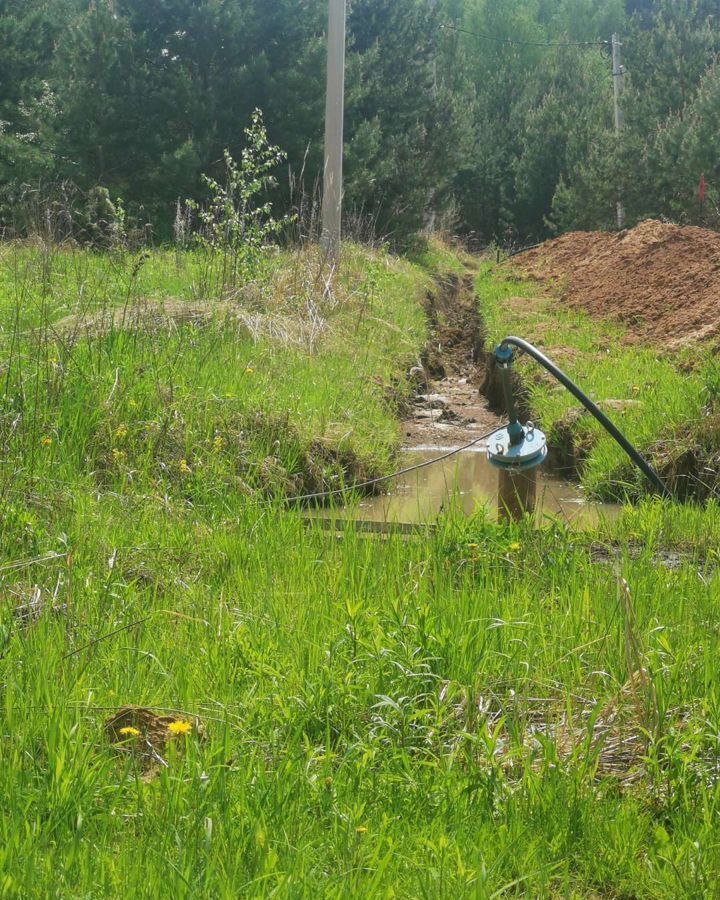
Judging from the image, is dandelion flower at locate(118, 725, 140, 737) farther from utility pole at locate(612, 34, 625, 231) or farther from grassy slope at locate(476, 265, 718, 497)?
utility pole at locate(612, 34, 625, 231)

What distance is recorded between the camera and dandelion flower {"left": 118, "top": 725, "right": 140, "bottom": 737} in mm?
2475

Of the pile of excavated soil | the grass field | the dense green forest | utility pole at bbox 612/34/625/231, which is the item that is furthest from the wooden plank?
utility pole at bbox 612/34/625/231

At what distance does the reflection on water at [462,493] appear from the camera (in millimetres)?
6367

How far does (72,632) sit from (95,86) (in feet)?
76.0

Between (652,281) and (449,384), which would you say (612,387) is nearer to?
(449,384)

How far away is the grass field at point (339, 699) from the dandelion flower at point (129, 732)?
0.12 feet

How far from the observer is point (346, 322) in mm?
10438

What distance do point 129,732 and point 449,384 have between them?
9.71 m

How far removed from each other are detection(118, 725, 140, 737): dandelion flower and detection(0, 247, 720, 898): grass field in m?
0.04

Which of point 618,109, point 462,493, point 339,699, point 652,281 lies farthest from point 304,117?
point 339,699

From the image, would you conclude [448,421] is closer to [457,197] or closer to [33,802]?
[33,802]

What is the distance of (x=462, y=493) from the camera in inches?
275

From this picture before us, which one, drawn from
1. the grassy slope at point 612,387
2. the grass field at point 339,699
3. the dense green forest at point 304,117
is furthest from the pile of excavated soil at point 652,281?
the grass field at point 339,699

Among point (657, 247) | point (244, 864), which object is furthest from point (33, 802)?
point (657, 247)
